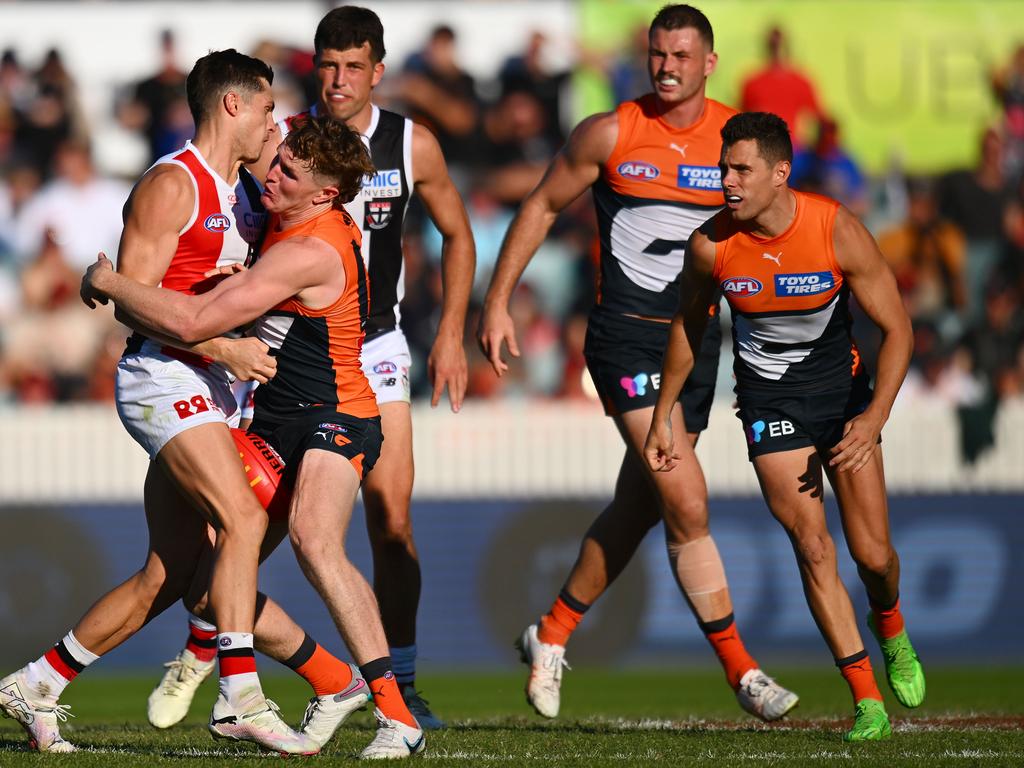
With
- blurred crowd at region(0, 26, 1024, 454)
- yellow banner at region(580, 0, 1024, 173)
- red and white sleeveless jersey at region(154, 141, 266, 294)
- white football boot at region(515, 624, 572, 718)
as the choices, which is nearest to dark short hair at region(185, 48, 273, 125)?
red and white sleeveless jersey at region(154, 141, 266, 294)

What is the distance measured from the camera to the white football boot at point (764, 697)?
7.02 meters

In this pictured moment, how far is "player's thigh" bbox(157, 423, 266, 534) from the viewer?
20.3 ft

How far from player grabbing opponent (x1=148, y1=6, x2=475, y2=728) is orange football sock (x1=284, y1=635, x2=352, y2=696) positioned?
1230mm

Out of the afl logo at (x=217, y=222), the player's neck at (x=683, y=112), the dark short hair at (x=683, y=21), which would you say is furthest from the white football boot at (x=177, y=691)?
the dark short hair at (x=683, y=21)

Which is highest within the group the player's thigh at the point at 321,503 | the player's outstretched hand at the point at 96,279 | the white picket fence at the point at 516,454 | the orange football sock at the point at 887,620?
the player's outstretched hand at the point at 96,279

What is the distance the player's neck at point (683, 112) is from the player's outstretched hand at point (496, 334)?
129cm

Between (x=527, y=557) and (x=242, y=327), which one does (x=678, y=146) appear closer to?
(x=242, y=327)

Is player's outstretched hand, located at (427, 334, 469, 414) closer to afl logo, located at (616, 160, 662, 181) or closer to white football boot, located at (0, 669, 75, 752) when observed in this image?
afl logo, located at (616, 160, 662, 181)

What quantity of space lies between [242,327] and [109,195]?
951cm

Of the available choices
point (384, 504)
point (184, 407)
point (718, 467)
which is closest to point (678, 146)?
point (384, 504)

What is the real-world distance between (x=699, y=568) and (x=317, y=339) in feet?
7.79

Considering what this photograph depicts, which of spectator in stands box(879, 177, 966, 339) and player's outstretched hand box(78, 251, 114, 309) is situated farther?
spectator in stands box(879, 177, 966, 339)

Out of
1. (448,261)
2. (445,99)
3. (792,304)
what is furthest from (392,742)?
(445,99)

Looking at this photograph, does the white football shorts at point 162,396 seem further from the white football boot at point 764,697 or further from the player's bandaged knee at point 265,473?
the white football boot at point 764,697
